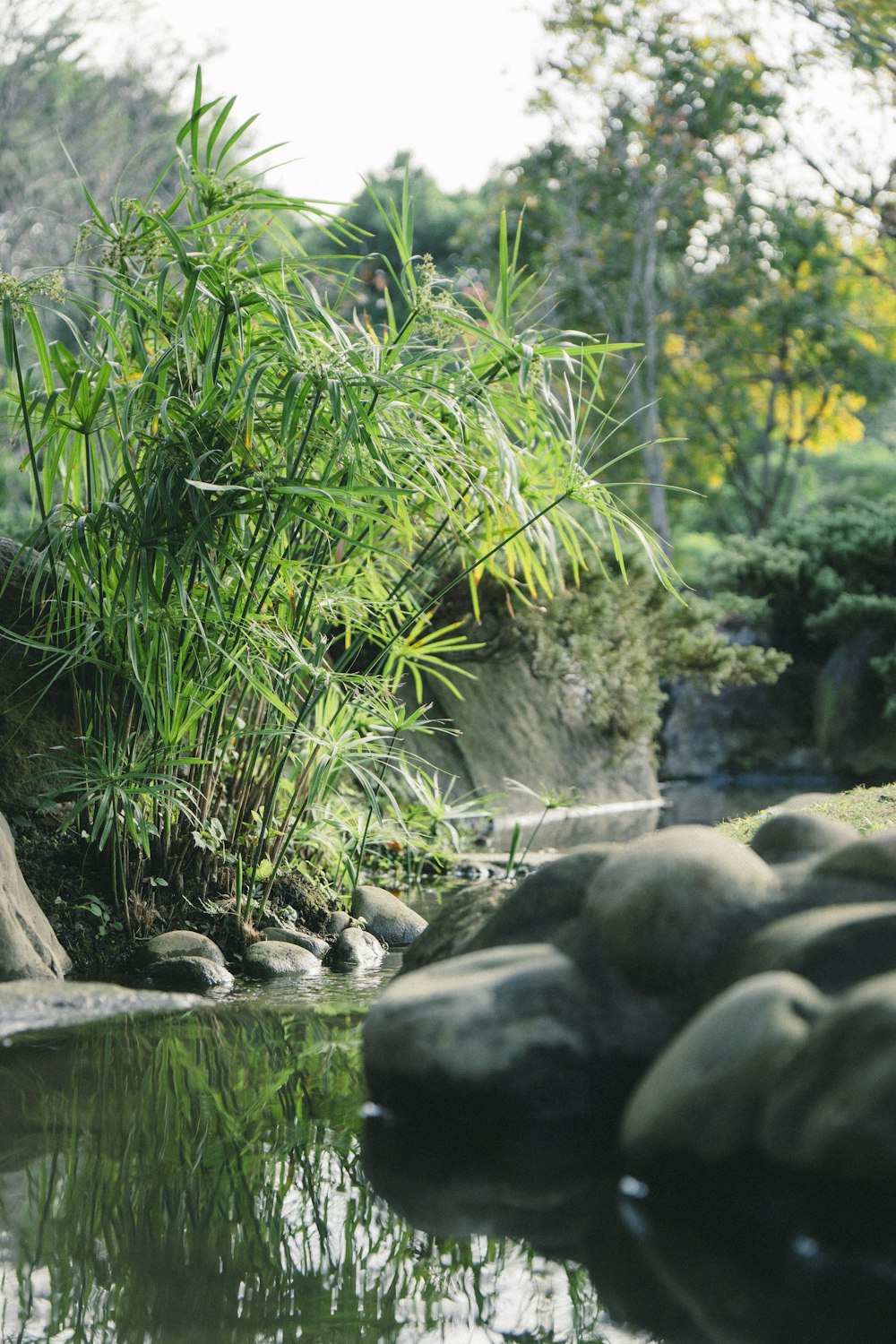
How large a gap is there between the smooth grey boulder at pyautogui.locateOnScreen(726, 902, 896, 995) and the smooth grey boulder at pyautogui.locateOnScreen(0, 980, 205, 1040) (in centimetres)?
152

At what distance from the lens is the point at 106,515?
3309 mm

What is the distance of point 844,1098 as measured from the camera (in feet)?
5.59

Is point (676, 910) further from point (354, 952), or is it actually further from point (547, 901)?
point (354, 952)

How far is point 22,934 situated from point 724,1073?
199cm

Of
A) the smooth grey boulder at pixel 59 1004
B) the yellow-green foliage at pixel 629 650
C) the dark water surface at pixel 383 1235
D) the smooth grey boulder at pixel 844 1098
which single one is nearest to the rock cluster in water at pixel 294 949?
the smooth grey boulder at pixel 59 1004

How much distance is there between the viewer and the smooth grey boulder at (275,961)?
3600 mm

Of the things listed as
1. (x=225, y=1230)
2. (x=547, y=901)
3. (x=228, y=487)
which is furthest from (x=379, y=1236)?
(x=228, y=487)

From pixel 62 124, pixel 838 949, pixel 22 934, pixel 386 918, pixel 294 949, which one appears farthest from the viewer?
pixel 62 124

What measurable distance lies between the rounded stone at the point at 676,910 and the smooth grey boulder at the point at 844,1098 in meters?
0.38

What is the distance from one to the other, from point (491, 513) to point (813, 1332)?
2.60 metres

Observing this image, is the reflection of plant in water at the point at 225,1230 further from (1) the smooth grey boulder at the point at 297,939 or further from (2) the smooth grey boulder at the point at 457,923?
(1) the smooth grey boulder at the point at 297,939

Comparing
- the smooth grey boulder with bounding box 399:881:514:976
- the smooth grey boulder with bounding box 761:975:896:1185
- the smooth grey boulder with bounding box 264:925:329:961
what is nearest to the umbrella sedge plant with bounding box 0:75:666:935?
the smooth grey boulder with bounding box 264:925:329:961

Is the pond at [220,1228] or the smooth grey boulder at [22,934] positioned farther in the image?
the smooth grey boulder at [22,934]

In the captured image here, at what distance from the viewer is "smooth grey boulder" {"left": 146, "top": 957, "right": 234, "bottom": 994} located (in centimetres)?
343
